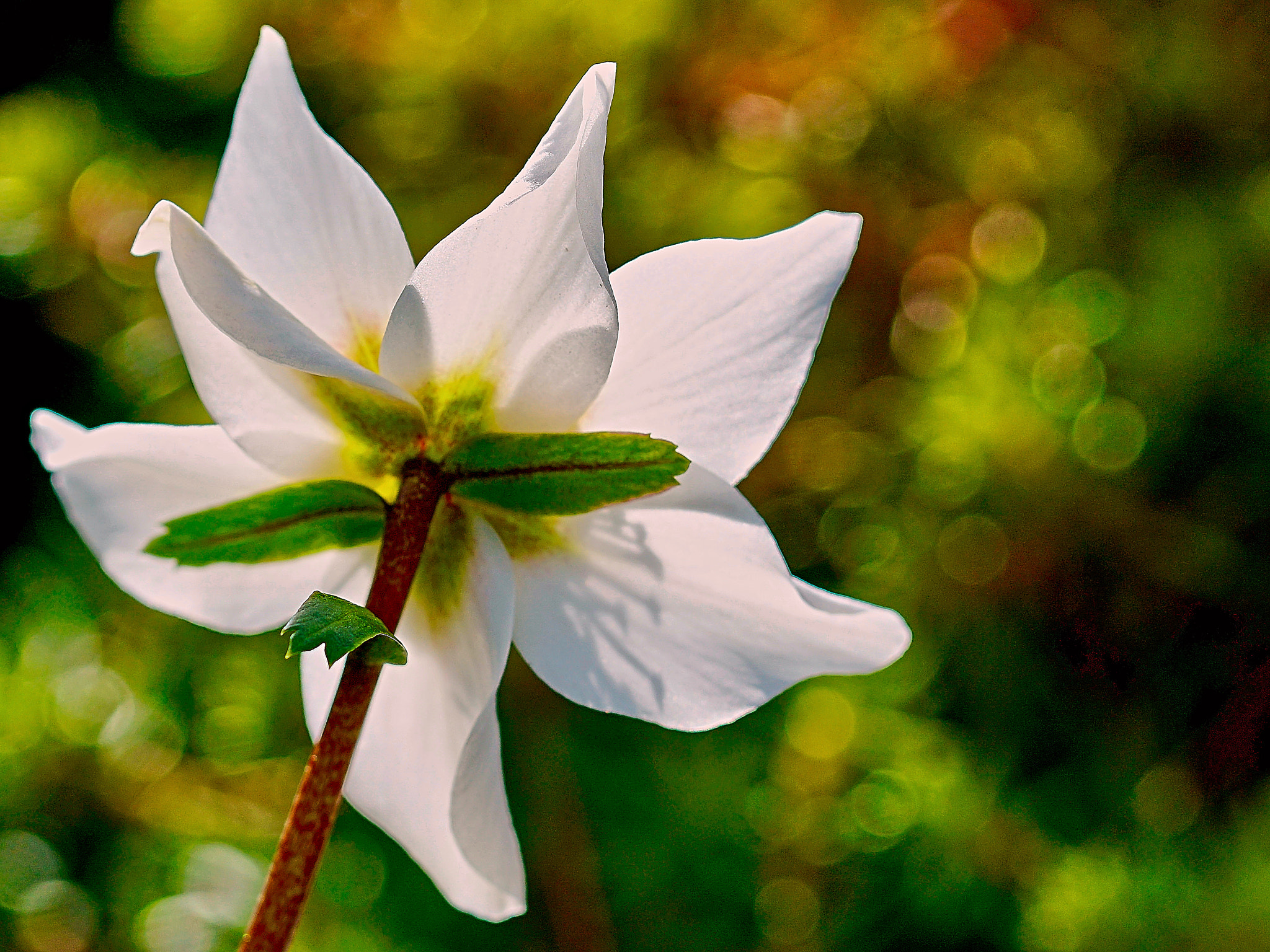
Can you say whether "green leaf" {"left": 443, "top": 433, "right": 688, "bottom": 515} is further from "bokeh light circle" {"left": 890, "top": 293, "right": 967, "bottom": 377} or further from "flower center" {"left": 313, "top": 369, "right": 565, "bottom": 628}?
"bokeh light circle" {"left": 890, "top": 293, "right": 967, "bottom": 377}

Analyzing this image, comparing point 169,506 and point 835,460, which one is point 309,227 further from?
point 835,460

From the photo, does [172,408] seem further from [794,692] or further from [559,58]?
[794,692]

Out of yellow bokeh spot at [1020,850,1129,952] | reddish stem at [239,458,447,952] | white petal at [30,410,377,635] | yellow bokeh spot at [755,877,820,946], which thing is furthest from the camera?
yellow bokeh spot at [755,877,820,946]

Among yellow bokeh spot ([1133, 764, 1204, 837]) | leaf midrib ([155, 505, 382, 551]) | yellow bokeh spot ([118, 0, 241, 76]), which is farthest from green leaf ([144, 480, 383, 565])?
yellow bokeh spot ([118, 0, 241, 76])

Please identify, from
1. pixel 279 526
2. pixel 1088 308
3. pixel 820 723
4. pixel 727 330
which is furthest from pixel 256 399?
pixel 1088 308


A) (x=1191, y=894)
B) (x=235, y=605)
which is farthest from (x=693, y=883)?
(x=235, y=605)
